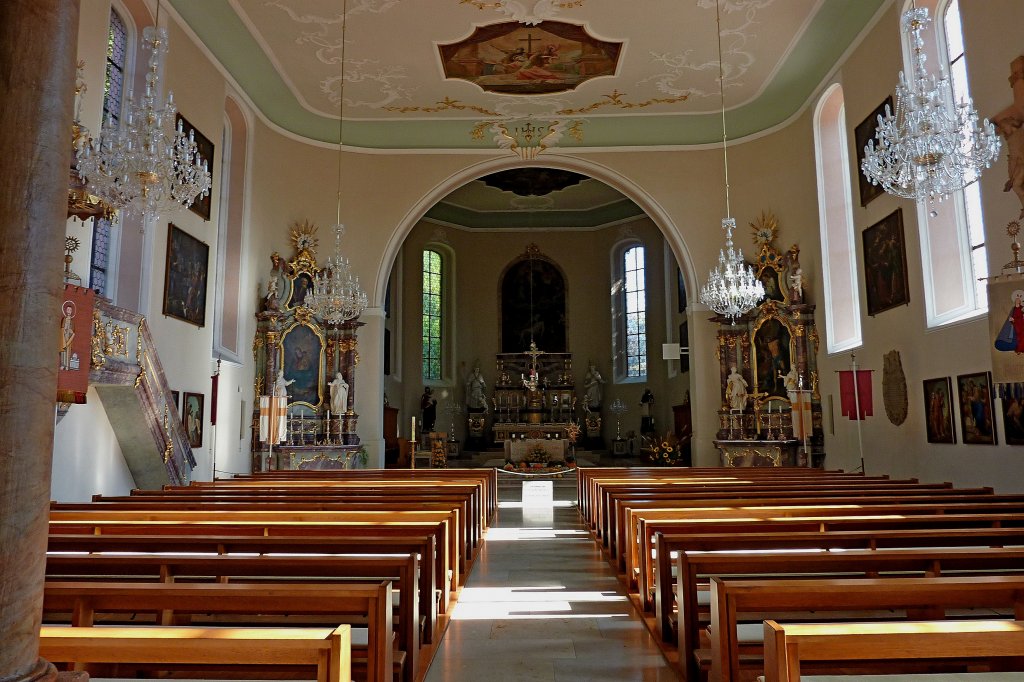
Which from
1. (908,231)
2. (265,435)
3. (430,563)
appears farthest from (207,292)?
(908,231)

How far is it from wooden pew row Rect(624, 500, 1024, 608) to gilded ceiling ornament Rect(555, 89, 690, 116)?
10.8 meters

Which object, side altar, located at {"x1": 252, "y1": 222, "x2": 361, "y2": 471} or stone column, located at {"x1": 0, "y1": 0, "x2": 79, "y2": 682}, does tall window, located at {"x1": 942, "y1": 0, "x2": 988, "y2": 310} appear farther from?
side altar, located at {"x1": 252, "y1": 222, "x2": 361, "y2": 471}

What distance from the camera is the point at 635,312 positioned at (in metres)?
23.0

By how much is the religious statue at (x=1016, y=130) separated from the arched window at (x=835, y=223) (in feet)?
17.5

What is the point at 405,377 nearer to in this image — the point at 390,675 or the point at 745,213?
the point at 745,213

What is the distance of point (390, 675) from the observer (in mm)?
2865

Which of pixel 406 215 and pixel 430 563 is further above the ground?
pixel 406 215

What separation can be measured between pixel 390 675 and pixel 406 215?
13.9m

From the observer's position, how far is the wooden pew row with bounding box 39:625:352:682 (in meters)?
1.95

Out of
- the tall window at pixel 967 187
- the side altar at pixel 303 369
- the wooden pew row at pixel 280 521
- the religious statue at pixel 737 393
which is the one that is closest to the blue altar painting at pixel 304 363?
the side altar at pixel 303 369

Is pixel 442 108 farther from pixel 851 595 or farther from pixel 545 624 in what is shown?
pixel 851 595

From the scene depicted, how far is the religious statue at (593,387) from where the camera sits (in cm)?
2306

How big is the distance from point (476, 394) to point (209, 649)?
70.2 feet

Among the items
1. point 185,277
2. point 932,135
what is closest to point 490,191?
point 185,277
